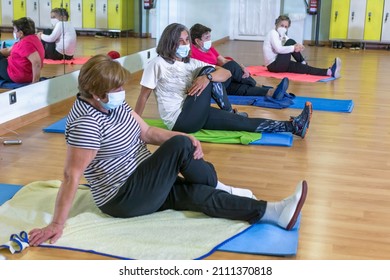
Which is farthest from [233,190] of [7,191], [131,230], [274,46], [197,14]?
[197,14]

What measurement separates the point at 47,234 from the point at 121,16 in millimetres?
5730

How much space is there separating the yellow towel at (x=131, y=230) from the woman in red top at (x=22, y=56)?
2.33 metres

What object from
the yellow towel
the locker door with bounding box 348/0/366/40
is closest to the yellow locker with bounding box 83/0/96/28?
the yellow towel

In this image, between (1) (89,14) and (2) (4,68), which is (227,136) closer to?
(2) (4,68)

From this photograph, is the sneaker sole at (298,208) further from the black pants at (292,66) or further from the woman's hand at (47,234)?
the black pants at (292,66)

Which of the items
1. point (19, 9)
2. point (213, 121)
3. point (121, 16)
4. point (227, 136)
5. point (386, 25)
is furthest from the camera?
point (386, 25)

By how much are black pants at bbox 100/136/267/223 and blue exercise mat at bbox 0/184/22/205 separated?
713 mm

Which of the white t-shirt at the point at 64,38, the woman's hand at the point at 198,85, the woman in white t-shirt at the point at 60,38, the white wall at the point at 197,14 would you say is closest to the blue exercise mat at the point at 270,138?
the woman's hand at the point at 198,85

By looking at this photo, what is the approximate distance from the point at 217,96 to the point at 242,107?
1.33 m

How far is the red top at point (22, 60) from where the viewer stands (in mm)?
5273

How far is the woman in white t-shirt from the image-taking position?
570 cm

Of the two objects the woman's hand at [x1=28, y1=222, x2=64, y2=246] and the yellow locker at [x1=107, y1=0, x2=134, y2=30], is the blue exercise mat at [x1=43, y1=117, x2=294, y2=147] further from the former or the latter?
the yellow locker at [x1=107, y1=0, x2=134, y2=30]

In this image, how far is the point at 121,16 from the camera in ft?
26.6

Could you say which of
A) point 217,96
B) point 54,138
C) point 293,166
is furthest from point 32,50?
point 293,166
